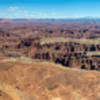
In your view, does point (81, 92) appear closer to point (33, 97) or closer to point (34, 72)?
point (33, 97)

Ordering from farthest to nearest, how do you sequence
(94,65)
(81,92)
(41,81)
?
1. (94,65)
2. (41,81)
3. (81,92)

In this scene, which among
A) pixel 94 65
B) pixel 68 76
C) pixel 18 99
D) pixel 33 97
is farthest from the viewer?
pixel 94 65

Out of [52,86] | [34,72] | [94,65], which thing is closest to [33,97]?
[52,86]

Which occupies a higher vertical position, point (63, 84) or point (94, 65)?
point (63, 84)

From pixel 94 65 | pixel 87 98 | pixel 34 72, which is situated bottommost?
pixel 94 65

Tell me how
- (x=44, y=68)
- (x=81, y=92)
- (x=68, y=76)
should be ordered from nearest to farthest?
(x=81, y=92)
(x=68, y=76)
(x=44, y=68)

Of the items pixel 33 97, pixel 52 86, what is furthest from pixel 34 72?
pixel 33 97

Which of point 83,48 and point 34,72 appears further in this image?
point 83,48

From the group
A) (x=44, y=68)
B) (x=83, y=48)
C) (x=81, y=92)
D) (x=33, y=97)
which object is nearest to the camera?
(x=33, y=97)

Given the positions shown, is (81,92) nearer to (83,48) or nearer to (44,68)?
(44,68)
